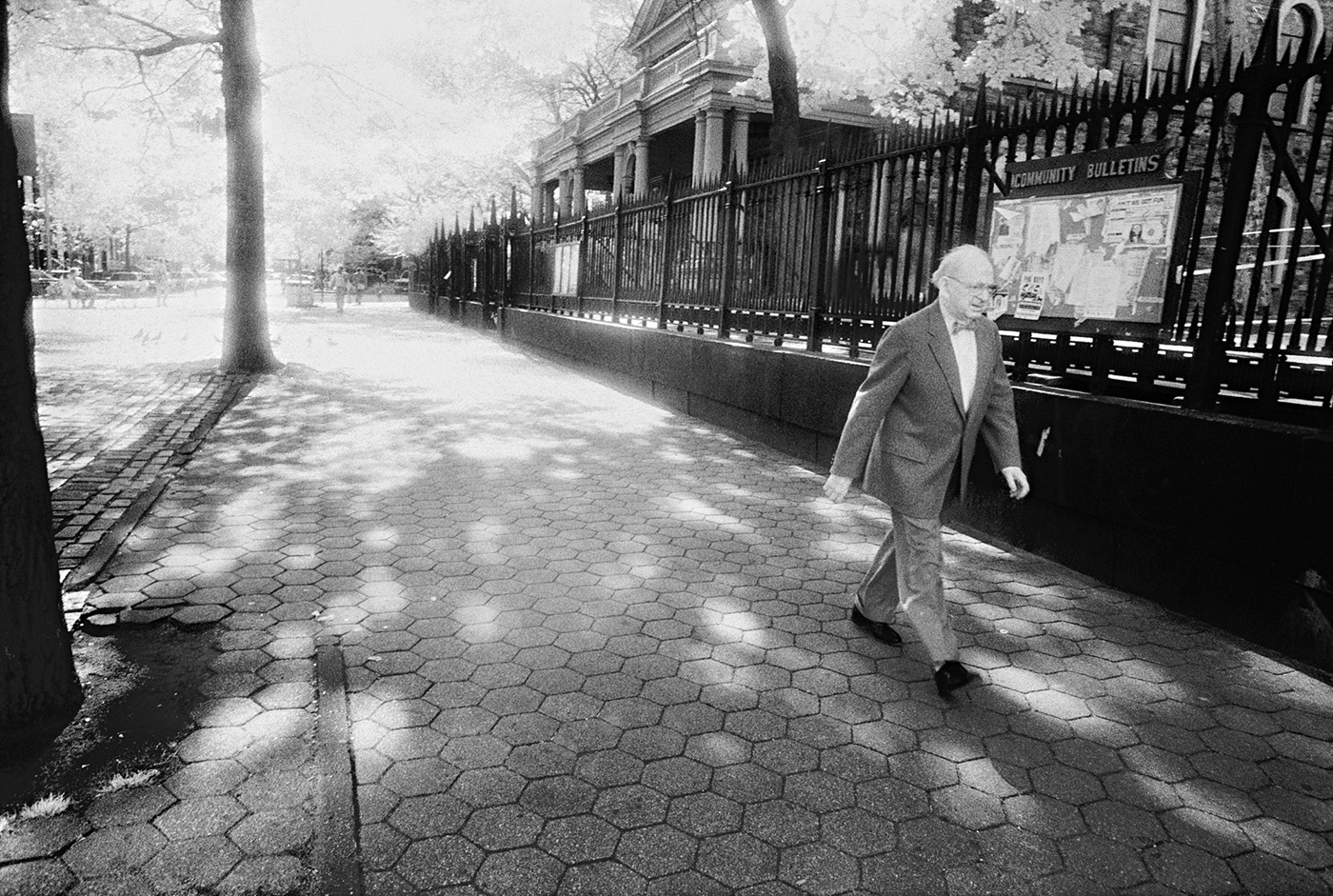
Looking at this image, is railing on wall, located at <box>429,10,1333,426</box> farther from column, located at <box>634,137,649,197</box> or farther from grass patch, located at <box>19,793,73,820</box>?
column, located at <box>634,137,649,197</box>

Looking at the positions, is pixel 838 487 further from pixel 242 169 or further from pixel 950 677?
pixel 242 169

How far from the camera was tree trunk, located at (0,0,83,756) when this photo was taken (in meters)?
2.90

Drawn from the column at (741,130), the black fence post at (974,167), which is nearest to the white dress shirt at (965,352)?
the black fence post at (974,167)

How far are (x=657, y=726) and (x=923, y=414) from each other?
5.45 feet

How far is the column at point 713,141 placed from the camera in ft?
67.4

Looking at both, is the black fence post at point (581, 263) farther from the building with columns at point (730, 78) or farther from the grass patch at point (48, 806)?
the grass patch at point (48, 806)

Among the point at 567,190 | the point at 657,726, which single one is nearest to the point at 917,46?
the point at 657,726

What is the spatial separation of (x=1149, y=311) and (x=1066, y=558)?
1.52 meters

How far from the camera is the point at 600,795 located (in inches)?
113

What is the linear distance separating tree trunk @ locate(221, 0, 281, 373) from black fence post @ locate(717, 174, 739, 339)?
7.41 meters

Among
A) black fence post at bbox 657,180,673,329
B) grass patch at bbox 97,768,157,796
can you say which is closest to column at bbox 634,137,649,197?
black fence post at bbox 657,180,673,329

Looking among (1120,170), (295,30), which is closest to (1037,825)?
(1120,170)

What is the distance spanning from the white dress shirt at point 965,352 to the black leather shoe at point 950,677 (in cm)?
105

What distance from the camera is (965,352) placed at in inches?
146
